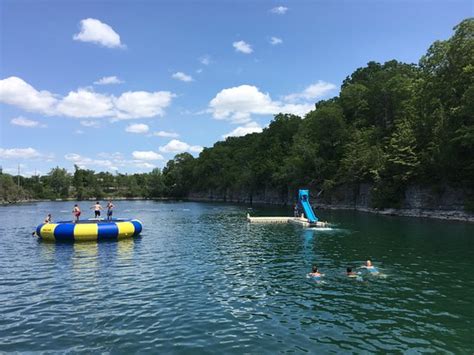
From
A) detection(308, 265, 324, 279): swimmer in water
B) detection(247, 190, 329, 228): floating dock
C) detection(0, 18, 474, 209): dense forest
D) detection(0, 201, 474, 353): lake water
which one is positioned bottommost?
detection(0, 201, 474, 353): lake water

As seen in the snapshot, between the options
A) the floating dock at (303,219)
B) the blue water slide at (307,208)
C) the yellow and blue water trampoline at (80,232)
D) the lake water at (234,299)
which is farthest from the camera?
the blue water slide at (307,208)

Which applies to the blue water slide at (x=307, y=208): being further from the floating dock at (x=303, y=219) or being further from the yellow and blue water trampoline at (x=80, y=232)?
the yellow and blue water trampoline at (x=80, y=232)

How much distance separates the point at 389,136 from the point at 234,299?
227ft

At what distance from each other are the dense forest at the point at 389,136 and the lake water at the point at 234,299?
26.6 meters

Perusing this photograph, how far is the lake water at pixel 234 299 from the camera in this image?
1252 centimetres

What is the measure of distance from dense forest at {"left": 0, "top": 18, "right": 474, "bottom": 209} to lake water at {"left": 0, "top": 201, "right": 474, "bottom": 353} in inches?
1048

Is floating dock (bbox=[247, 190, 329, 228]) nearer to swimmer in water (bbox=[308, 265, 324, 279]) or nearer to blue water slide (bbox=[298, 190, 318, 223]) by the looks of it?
blue water slide (bbox=[298, 190, 318, 223])

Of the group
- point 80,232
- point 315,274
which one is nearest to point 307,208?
point 80,232

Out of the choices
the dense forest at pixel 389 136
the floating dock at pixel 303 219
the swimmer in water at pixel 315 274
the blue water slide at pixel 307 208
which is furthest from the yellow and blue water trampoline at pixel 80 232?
the dense forest at pixel 389 136

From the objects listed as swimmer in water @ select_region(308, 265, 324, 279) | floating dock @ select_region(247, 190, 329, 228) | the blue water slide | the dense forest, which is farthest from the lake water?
the dense forest

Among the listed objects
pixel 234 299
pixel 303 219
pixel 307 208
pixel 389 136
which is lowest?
pixel 234 299

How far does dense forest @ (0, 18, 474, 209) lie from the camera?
53.2m

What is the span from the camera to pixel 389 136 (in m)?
78.2

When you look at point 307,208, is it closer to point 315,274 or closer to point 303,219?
point 303,219
